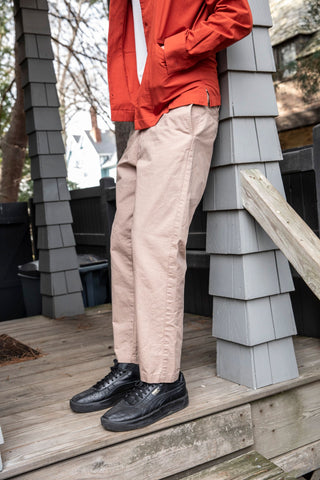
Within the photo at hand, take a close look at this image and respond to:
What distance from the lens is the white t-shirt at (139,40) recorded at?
1978mm

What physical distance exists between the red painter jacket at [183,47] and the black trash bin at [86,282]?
2.46 meters

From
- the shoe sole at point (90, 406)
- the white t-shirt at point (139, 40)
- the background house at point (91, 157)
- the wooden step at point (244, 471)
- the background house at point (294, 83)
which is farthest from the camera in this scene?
the background house at point (294, 83)

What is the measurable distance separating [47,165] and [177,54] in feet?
7.60

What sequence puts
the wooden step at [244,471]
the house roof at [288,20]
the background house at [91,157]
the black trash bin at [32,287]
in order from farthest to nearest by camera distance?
the house roof at [288,20], the background house at [91,157], the black trash bin at [32,287], the wooden step at [244,471]

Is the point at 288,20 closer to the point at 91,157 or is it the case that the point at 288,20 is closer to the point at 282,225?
the point at 91,157

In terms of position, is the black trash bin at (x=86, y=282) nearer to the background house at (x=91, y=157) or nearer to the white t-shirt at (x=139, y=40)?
the background house at (x=91, y=157)

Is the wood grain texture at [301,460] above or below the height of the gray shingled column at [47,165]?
below

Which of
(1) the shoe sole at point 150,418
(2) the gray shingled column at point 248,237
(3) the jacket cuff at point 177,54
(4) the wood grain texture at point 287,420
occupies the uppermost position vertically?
(3) the jacket cuff at point 177,54

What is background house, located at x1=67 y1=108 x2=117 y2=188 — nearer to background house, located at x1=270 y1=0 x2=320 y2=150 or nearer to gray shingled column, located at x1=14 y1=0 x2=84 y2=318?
gray shingled column, located at x1=14 y1=0 x2=84 y2=318

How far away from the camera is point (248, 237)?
6.62ft

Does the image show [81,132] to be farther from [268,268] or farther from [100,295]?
[268,268]

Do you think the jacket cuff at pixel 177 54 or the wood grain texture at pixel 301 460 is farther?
the wood grain texture at pixel 301 460

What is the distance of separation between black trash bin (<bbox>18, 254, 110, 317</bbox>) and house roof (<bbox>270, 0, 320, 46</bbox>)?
6.10 metres

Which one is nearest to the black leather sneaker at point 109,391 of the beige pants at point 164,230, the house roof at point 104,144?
the beige pants at point 164,230
